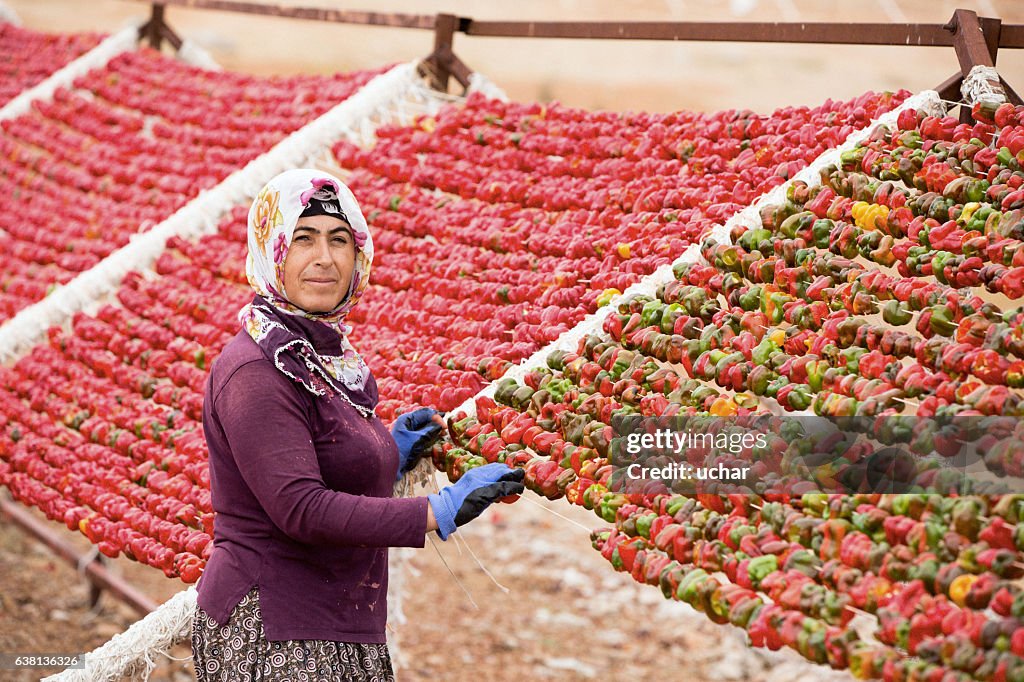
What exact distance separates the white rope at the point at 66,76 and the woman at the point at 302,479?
315cm

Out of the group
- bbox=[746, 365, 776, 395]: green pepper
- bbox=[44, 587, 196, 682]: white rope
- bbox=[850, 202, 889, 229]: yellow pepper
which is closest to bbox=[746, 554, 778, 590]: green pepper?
bbox=[746, 365, 776, 395]: green pepper

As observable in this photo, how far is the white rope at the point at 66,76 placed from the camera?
4625mm

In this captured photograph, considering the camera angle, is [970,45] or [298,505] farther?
[970,45]

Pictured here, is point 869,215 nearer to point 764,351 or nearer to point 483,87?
point 764,351

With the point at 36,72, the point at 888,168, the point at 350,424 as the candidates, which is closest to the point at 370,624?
the point at 350,424

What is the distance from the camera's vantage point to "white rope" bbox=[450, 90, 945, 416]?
86.4 inches

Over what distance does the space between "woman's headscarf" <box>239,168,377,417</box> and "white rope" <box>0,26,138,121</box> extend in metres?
3.14

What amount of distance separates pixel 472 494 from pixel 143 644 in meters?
0.93

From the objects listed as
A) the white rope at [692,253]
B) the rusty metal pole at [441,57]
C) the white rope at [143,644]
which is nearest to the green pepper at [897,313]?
the white rope at [692,253]

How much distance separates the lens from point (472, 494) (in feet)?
6.26

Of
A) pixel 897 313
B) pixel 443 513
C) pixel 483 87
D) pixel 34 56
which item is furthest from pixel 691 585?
pixel 34 56

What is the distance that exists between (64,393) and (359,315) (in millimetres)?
1024

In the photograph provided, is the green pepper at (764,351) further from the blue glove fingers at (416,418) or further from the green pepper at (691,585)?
the blue glove fingers at (416,418)

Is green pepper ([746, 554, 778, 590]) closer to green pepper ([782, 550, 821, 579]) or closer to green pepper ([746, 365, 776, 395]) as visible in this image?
green pepper ([782, 550, 821, 579])
